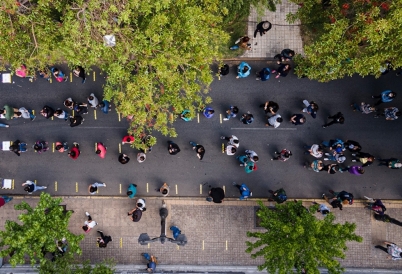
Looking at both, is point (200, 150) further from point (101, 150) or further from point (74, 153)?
point (74, 153)

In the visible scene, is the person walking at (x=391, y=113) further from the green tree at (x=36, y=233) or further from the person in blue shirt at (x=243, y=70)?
the green tree at (x=36, y=233)

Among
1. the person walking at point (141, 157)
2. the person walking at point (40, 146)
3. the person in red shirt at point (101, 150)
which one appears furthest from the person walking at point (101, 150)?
the person walking at point (40, 146)

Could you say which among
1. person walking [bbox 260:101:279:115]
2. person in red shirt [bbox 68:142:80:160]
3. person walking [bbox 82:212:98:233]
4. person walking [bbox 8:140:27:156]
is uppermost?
person walking [bbox 260:101:279:115]

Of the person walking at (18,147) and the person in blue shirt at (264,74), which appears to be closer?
the person in blue shirt at (264,74)

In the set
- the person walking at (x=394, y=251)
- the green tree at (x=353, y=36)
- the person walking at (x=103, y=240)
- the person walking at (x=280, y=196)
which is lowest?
the person walking at (x=394, y=251)

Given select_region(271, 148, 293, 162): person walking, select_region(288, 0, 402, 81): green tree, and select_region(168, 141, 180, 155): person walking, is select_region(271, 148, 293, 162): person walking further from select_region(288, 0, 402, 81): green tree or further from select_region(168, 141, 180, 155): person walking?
select_region(168, 141, 180, 155): person walking

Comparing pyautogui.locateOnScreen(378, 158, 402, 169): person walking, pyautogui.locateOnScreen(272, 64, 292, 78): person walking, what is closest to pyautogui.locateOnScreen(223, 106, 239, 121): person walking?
pyautogui.locateOnScreen(272, 64, 292, 78): person walking

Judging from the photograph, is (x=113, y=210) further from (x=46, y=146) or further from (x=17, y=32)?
(x=17, y=32)
